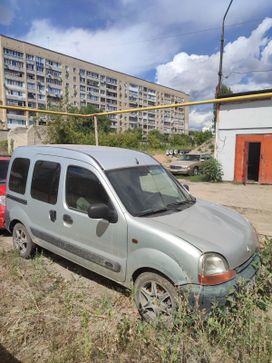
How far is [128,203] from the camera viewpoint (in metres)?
3.15

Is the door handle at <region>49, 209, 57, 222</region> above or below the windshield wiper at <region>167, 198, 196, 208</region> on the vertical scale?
below

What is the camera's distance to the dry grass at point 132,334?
2.29 metres

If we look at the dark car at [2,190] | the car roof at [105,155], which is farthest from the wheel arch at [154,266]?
the dark car at [2,190]

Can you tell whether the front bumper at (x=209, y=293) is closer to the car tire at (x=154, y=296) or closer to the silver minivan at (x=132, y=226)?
the silver minivan at (x=132, y=226)

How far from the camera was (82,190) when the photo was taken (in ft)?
11.6

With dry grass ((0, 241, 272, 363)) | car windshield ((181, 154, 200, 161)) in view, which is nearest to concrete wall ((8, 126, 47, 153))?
car windshield ((181, 154, 200, 161))

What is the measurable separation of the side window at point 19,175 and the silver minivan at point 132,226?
2 centimetres

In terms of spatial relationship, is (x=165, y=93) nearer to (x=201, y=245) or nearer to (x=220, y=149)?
(x=220, y=149)

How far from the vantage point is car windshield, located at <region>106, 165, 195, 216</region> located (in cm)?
321

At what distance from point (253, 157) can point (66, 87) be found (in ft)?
168

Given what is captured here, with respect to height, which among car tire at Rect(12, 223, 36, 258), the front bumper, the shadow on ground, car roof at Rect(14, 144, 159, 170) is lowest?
the shadow on ground

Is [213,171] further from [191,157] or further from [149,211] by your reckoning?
[149,211]

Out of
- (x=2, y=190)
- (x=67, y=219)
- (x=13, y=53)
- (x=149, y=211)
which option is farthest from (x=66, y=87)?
(x=149, y=211)

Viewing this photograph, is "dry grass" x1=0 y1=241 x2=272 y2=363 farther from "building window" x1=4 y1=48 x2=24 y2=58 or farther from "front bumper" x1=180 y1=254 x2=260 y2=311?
"building window" x1=4 y1=48 x2=24 y2=58
